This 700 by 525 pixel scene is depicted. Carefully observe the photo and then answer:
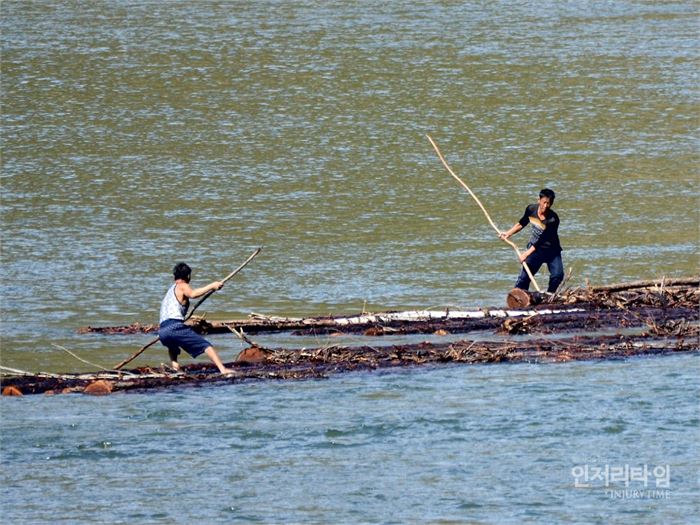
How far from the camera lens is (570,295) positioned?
18.6 m

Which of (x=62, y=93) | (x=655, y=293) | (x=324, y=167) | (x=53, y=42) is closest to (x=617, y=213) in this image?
(x=324, y=167)

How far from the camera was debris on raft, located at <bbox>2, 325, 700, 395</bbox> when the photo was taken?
15531mm

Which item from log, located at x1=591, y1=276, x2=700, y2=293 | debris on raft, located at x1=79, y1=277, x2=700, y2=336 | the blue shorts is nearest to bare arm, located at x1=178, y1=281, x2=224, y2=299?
the blue shorts

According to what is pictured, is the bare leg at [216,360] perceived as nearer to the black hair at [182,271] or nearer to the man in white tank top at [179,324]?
the man in white tank top at [179,324]

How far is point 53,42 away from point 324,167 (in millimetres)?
13007

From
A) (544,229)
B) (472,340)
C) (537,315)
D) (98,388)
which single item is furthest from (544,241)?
(98,388)

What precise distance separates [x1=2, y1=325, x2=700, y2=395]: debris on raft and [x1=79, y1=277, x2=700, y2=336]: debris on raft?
591 millimetres

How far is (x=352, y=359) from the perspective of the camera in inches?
648

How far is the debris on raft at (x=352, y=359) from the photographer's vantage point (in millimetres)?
15531

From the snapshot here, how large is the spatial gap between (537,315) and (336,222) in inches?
360

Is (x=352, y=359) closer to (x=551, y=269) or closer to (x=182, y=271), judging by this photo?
(x=182, y=271)

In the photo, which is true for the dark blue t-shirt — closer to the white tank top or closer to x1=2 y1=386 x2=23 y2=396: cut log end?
the white tank top

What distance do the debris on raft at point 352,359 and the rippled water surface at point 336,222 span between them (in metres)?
0.17

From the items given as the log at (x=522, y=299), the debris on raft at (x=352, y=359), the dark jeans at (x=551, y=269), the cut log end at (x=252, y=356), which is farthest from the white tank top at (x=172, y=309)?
the dark jeans at (x=551, y=269)
